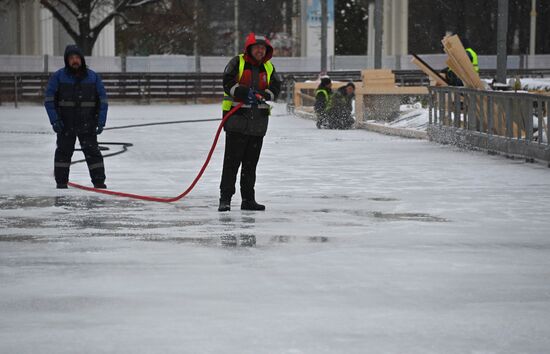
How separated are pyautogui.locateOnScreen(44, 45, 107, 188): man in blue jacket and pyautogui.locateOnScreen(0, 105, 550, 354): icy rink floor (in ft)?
1.52

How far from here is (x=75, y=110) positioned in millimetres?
15672

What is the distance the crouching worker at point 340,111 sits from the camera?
1220 inches

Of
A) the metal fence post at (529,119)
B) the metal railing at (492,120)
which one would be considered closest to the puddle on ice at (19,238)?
the metal railing at (492,120)

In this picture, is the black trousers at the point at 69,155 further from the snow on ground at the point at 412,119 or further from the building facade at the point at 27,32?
the building facade at the point at 27,32

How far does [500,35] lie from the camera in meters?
26.2

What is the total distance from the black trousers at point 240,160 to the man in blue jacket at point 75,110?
2672mm

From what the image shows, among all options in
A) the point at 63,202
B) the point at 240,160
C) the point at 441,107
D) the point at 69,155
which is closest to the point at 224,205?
the point at 240,160

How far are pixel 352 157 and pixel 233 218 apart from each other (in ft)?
29.1

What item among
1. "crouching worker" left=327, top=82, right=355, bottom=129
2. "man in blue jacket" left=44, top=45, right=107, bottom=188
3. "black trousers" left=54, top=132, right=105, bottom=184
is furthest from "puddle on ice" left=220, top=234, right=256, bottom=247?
"crouching worker" left=327, top=82, right=355, bottom=129

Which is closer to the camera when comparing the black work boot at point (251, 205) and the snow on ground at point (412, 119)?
the black work boot at point (251, 205)

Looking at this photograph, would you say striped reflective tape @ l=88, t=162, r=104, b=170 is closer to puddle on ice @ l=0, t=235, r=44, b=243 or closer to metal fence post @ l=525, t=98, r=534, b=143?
puddle on ice @ l=0, t=235, r=44, b=243

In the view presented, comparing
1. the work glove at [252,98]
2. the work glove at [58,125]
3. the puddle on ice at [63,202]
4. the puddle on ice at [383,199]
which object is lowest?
the puddle on ice at [383,199]

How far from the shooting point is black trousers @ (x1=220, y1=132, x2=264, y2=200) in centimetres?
1340

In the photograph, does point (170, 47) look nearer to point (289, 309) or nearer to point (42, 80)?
point (42, 80)
